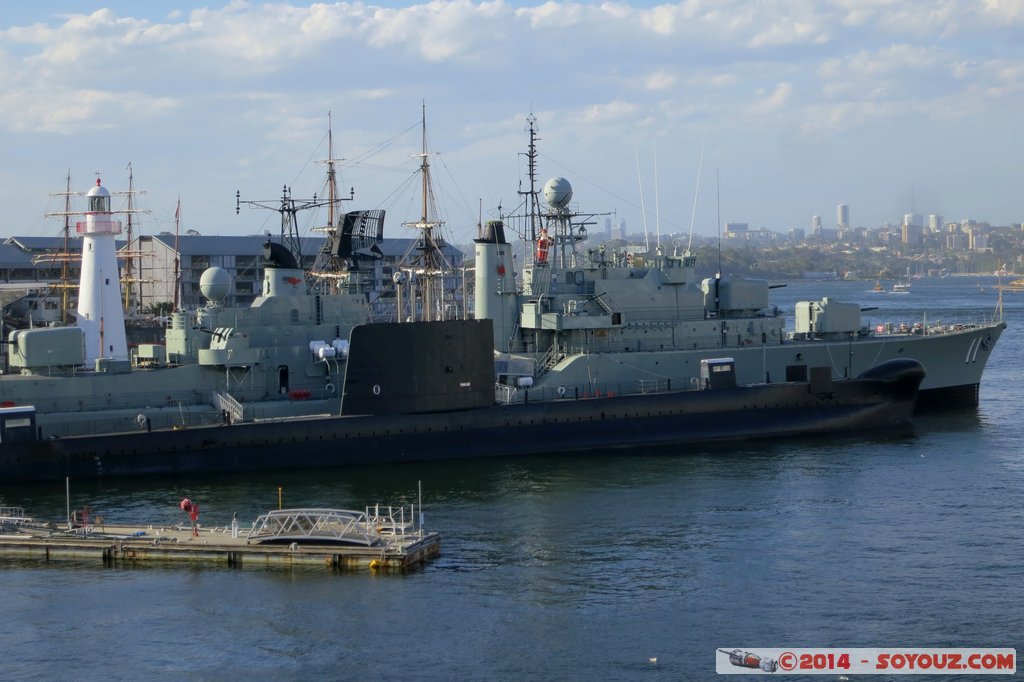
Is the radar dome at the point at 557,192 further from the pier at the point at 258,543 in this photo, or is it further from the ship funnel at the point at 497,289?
the pier at the point at 258,543

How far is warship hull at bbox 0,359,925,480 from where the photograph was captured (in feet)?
113

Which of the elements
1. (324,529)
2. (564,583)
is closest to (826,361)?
(564,583)

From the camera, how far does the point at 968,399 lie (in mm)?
47656

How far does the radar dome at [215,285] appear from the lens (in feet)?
132

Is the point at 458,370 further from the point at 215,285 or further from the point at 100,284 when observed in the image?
the point at 100,284

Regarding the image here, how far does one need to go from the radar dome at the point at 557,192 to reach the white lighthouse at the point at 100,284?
15.1 meters

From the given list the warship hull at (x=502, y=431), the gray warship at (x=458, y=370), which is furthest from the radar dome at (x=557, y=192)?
the warship hull at (x=502, y=431)

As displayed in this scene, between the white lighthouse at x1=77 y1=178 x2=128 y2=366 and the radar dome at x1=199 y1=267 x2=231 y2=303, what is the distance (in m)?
5.06

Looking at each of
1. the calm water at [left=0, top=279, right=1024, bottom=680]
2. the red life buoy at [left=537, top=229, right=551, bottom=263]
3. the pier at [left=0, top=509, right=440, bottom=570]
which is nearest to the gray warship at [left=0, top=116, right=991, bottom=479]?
the red life buoy at [left=537, top=229, right=551, bottom=263]

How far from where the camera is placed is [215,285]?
40.2 metres

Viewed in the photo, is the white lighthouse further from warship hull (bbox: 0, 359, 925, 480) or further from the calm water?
the calm water

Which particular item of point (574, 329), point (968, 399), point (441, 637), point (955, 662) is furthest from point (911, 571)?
point (968, 399)

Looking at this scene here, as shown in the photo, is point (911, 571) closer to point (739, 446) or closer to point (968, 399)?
point (739, 446)

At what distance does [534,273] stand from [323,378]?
851 cm
